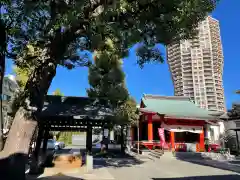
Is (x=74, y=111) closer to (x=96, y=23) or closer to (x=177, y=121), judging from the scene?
(x=96, y=23)

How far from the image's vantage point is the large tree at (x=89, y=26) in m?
6.91

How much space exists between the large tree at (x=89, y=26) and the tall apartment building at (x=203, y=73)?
3027 inches

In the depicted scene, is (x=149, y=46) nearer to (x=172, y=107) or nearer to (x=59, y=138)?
(x=172, y=107)

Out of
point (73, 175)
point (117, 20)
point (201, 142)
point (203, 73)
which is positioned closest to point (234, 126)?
point (201, 142)

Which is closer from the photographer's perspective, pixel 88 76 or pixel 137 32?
pixel 137 32

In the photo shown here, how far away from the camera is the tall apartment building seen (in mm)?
85188

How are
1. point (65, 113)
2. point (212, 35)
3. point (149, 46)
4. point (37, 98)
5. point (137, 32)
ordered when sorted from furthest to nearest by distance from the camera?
point (212, 35)
point (65, 113)
point (149, 46)
point (137, 32)
point (37, 98)

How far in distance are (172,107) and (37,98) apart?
20309mm

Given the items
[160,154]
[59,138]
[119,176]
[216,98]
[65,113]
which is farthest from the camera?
[216,98]

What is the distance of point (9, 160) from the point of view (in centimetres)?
660

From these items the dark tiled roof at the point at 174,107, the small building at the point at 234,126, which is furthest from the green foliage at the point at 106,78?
the small building at the point at 234,126

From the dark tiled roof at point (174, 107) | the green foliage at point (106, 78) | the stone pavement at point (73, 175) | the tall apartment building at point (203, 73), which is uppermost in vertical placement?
the tall apartment building at point (203, 73)

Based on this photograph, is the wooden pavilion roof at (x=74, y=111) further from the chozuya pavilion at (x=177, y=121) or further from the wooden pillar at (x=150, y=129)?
the chozuya pavilion at (x=177, y=121)

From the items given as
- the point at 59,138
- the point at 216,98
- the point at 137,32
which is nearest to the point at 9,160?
the point at 137,32
